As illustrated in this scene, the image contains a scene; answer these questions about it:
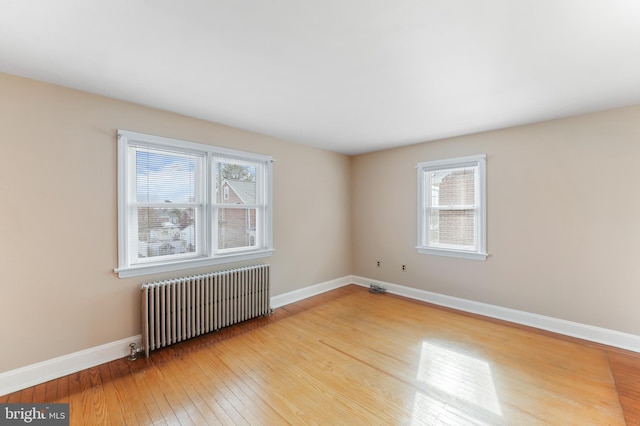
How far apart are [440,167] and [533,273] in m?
1.88

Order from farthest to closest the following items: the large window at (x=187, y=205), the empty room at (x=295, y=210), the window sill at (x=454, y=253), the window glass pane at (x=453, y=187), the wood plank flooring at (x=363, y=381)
Answer: the window glass pane at (x=453, y=187) < the window sill at (x=454, y=253) < the large window at (x=187, y=205) < the wood plank flooring at (x=363, y=381) < the empty room at (x=295, y=210)

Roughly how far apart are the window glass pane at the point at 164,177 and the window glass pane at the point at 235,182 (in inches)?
12.9

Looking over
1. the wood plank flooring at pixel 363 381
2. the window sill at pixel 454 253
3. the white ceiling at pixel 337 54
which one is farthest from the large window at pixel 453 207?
the wood plank flooring at pixel 363 381

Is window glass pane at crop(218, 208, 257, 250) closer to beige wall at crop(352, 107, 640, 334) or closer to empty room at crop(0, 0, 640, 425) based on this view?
empty room at crop(0, 0, 640, 425)

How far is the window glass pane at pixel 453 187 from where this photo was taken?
399 centimetres

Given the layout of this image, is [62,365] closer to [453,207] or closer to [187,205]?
[187,205]

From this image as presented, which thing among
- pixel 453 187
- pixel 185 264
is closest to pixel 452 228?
pixel 453 187

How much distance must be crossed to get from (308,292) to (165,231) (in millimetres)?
2447

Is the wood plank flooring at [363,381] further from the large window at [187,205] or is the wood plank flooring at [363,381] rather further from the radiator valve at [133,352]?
the large window at [187,205]

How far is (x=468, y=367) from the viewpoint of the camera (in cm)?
252

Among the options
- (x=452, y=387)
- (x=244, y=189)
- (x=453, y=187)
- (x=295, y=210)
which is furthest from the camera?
(x=295, y=210)

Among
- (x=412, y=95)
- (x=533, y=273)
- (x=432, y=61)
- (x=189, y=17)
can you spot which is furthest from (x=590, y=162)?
(x=189, y=17)

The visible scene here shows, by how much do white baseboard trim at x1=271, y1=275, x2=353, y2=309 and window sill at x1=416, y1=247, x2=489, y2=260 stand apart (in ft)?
5.28

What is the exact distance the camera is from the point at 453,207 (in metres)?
4.12
